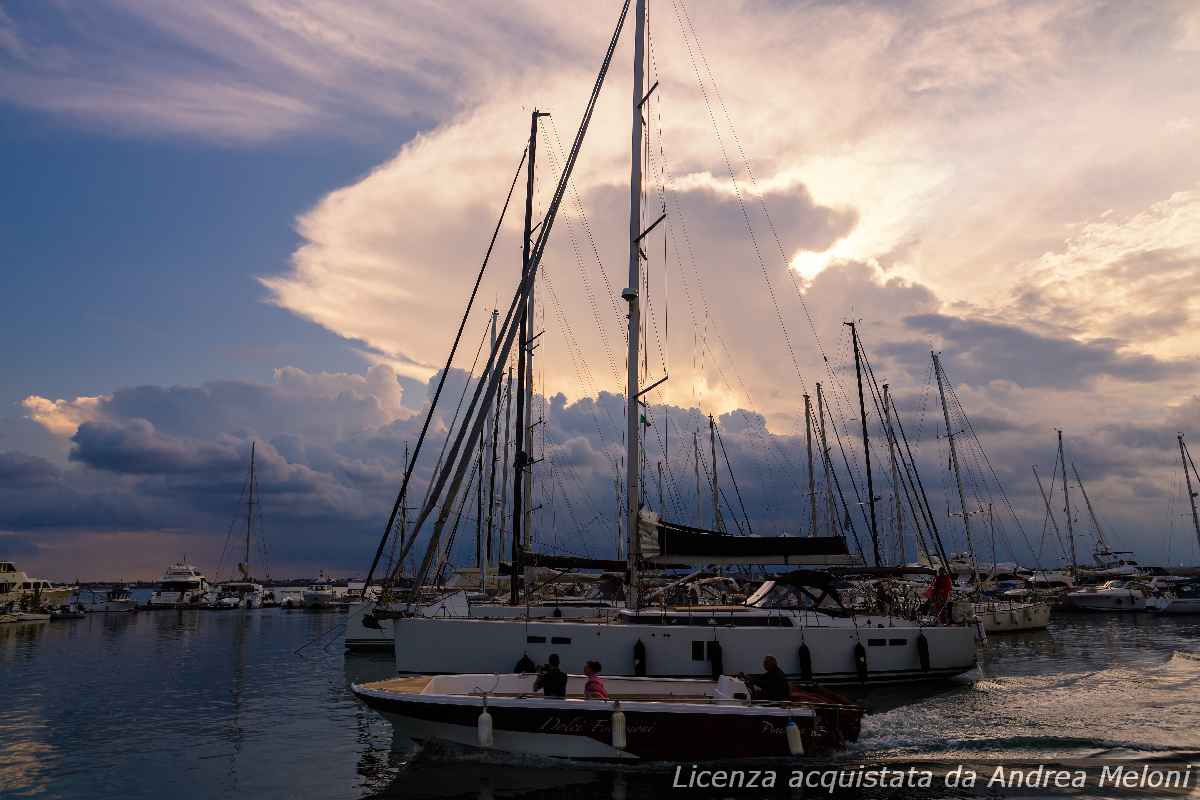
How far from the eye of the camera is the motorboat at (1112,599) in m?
59.4

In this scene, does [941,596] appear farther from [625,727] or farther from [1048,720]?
[625,727]

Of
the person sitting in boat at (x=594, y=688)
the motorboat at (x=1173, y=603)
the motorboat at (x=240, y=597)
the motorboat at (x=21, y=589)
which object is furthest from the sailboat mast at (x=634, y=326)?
the motorboat at (x=240, y=597)

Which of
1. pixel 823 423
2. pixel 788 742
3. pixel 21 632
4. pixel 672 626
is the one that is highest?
pixel 823 423

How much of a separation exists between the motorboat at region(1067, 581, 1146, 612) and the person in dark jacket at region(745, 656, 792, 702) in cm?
5822

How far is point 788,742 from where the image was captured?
14500mm

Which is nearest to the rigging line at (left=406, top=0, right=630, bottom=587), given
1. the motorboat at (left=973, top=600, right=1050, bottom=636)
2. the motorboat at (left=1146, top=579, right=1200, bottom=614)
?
the motorboat at (left=973, top=600, right=1050, bottom=636)

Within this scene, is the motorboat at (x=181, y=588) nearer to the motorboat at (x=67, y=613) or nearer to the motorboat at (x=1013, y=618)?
the motorboat at (x=67, y=613)

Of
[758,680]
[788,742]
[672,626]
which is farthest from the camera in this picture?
[672,626]

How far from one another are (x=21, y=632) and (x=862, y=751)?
2614 inches

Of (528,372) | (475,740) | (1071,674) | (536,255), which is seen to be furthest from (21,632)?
(1071,674)

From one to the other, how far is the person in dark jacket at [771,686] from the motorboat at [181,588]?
91.0 m

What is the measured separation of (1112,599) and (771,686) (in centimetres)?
5896

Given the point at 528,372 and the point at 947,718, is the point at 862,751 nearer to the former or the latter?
the point at 947,718

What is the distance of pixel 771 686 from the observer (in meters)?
15.4
